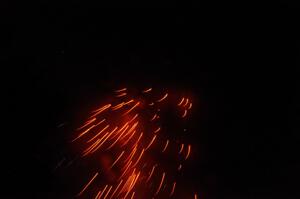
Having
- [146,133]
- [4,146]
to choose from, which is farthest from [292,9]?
[4,146]

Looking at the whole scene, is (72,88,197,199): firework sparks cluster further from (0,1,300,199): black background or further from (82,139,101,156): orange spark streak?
(0,1,300,199): black background

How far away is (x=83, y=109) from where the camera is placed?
3.78m

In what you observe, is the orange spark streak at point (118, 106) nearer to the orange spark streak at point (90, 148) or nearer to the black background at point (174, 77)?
the black background at point (174, 77)

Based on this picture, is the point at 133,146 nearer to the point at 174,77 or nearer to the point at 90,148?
the point at 90,148

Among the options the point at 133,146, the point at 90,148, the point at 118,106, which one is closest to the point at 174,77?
the point at 118,106

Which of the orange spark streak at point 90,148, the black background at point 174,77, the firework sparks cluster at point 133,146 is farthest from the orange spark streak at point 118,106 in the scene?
the orange spark streak at point 90,148

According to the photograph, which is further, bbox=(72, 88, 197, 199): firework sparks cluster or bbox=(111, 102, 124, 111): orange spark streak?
bbox=(111, 102, 124, 111): orange spark streak

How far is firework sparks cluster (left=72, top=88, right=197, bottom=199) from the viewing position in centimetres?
359

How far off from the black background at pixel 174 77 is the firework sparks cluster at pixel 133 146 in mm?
135

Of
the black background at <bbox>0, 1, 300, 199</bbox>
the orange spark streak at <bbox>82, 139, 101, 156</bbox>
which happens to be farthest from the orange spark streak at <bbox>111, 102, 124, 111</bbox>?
the orange spark streak at <bbox>82, 139, 101, 156</bbox>

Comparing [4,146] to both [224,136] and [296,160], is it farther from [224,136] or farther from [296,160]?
[296,160]

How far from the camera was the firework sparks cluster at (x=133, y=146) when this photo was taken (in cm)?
359

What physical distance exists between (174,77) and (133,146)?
0.76 m

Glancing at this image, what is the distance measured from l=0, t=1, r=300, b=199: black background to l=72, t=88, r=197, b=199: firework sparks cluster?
135mm
